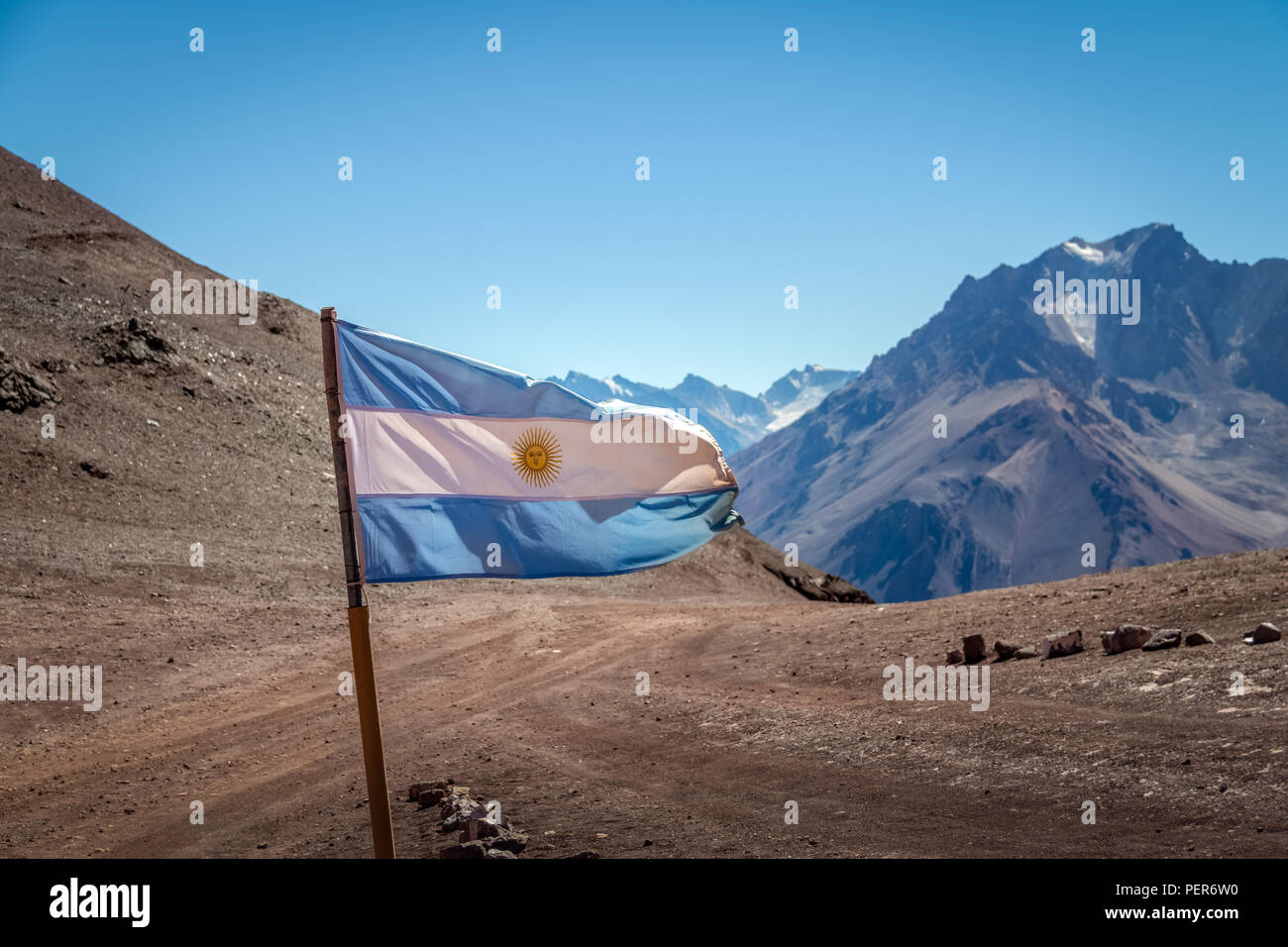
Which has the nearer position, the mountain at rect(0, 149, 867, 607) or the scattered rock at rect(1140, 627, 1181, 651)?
the scattered rock at rect(1140, 627, 1181, 651)

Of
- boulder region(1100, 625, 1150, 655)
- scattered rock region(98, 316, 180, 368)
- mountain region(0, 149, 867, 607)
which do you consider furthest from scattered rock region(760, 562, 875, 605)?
scattered rock region(98, 316, 180, 368)

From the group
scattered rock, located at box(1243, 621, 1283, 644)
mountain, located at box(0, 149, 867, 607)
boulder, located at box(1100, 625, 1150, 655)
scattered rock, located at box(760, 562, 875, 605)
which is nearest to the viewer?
scattered rock, located at box(1243, 621, 1283, 644)

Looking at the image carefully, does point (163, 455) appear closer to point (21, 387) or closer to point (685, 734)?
point (21, 387)

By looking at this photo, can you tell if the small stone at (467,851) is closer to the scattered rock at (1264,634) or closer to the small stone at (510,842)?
the small stone at (510,842)

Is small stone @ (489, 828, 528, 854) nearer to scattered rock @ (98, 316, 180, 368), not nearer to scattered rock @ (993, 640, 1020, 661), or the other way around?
scattered rock @ (993, 640, 1020, 661)

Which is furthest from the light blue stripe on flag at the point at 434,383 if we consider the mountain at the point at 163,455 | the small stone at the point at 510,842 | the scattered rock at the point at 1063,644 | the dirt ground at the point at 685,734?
the mountain at the point at 163,455
